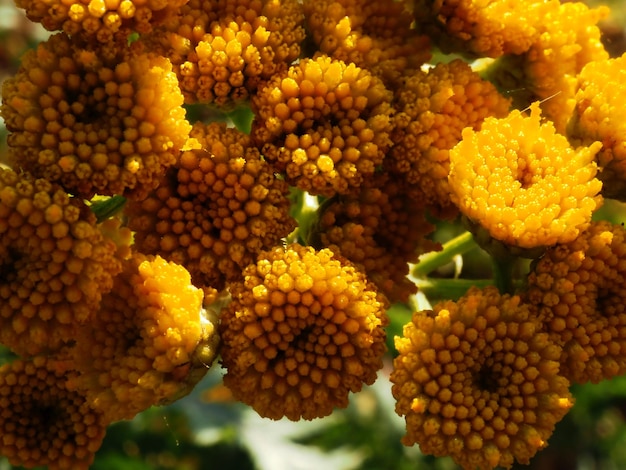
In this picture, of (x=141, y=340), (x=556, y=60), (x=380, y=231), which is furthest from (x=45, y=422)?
(x=556, y=60)

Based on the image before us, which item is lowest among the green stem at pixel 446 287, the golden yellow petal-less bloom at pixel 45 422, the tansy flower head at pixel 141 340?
the golden yellow petal-less bloom at pixel 45 422

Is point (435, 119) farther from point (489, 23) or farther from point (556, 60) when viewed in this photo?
point (556, 60)

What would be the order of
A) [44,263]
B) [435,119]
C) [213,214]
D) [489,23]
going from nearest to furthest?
[44,263] → [213,214] → [435,119] → [489,23]

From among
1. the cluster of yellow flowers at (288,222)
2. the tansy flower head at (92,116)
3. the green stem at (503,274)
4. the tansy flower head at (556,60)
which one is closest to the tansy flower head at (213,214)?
the cluster of yellow flowers at (288,222)

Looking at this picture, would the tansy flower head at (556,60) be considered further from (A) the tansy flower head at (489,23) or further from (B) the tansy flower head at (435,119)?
(B) the tansy flower head at (435,119)

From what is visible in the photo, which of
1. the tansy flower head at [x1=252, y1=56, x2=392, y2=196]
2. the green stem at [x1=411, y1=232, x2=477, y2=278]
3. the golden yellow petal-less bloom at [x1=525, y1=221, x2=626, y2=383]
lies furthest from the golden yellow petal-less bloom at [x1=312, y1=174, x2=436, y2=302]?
the golden yellow petal-less bloom at [x1=525, y1=221, x2=626, y2=383]

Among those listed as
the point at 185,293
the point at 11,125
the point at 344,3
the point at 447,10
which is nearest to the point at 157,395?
the point at 185,293
